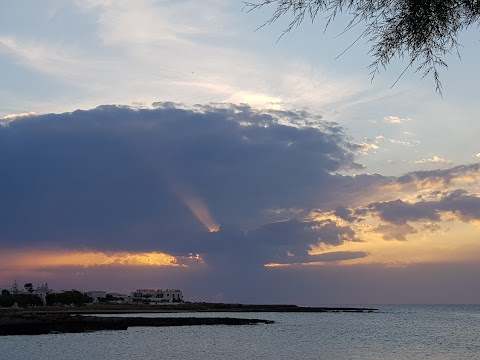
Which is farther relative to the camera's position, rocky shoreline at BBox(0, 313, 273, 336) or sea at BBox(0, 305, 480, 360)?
rocky shoreline at BBox(0, 313, 273, 336)

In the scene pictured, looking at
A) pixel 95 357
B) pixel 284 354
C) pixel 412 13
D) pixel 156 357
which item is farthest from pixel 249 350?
pixel 412 13

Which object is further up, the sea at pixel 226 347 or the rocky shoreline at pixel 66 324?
the rocky shoreline at pixel 66 324

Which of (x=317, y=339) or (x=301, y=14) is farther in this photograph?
→ (x=317, y=339)

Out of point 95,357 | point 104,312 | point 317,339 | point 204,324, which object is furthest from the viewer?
point 104,312

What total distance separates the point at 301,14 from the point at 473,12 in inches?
73.4

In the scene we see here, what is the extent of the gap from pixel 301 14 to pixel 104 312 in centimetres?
16143

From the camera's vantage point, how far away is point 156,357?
5759 cm

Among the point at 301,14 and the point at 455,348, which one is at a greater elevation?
the point at 301,14

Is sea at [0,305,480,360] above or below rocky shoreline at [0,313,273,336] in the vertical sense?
below

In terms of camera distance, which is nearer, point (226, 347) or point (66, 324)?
point (226, 347)

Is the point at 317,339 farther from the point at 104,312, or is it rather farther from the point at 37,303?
the point at 37,303

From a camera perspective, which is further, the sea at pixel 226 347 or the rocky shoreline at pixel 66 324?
the rocky shoreline at pixel 66 324

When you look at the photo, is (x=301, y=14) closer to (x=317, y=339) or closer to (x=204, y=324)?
(x=317, y=339)

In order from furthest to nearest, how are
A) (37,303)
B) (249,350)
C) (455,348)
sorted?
(37,303), (455,348), (249,350)
